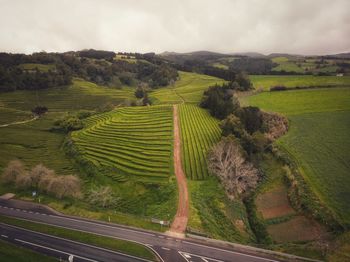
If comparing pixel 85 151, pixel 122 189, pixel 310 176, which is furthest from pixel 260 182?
pixel 85 151

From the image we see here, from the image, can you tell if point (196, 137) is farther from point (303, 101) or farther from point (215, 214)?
point (303, 101)

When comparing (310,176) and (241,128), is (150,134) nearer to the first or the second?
(241,128)

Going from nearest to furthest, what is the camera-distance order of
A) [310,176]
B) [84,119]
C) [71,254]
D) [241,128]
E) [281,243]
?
[71,254], [281,243], [310,176], [241,128], [84,119]

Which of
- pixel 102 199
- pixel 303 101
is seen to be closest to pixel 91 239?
pixel 102 199

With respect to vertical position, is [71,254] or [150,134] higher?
[150,134]

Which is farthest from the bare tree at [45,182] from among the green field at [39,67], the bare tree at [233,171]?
the green field at [39,67]
